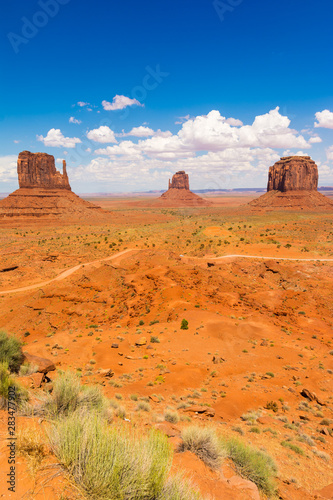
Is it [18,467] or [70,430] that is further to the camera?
[70,430]

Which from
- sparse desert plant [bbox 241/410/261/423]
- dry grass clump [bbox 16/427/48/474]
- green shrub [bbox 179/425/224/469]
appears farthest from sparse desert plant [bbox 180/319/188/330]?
dry grass clump [bbox 16/427/48/474]

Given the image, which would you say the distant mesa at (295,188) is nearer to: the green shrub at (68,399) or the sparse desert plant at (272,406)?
the sparse desert plant at (272,406)

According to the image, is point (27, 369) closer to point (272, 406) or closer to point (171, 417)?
point (171, 417)

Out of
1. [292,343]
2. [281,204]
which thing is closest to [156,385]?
[292,343]

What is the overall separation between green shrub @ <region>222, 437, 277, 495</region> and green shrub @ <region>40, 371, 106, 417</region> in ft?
11.8

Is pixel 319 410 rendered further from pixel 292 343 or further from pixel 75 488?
pixel 75 488

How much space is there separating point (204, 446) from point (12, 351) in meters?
8.29

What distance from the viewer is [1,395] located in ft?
21.5

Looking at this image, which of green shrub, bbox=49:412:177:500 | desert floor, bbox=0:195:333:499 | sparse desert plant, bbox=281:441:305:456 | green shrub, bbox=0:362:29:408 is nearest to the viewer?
green shrub, bbox=49:412:177:500

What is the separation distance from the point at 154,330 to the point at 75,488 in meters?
14.9

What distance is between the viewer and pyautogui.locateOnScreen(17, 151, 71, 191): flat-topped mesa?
102 m

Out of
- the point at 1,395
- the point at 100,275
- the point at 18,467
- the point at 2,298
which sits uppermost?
the point at 18,467

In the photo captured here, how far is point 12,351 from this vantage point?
1071 cm

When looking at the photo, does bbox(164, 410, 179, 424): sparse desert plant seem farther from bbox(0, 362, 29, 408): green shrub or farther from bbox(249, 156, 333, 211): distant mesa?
bbox(249, 156, 333, 211): distant mesa
